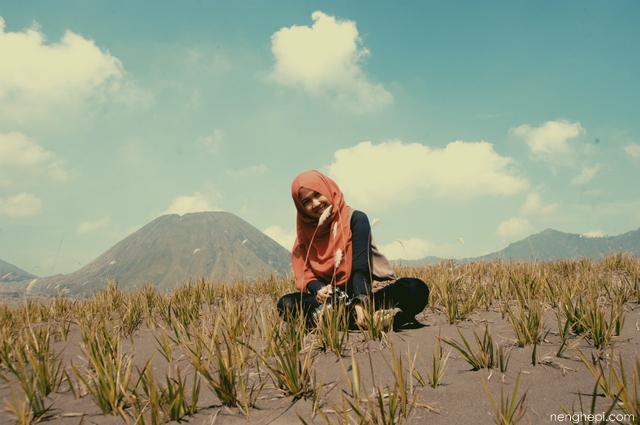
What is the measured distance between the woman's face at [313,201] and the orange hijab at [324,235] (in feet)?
0.13

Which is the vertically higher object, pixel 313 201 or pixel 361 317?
pixel 313 201

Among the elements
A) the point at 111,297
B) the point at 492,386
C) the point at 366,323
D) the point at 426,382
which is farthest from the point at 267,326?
the point at 111,297

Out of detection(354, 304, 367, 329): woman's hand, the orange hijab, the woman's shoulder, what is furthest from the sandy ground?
the woman's shoulder

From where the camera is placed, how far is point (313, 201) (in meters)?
3.46

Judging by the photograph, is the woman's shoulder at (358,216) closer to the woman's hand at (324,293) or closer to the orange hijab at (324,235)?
the orange hijab at (324,235)

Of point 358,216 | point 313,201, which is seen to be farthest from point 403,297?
point 313,201

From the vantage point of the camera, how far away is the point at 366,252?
3.44 metres

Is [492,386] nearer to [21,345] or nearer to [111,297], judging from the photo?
[21,345]

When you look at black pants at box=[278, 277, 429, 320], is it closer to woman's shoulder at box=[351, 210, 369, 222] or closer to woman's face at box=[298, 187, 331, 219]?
woman's shoulder at box=[351, 210, 369, 222]

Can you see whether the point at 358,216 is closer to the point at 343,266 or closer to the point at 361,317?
the point at 343,266

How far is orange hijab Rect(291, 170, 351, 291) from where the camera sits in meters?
3.46

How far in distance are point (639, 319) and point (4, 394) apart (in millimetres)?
5139

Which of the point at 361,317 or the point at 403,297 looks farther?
the point at 403,297

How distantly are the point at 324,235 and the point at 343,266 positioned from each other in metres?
0.46
